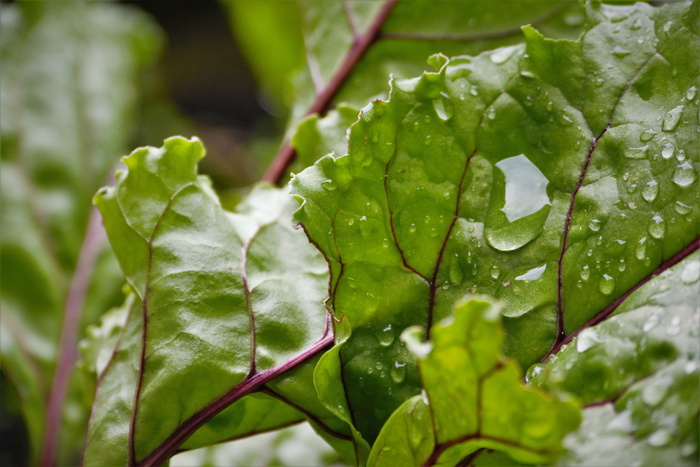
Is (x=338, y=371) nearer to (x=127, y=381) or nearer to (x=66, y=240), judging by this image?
(x=127, y=381)

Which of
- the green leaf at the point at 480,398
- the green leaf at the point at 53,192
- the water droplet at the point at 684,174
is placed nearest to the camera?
the green leaf at the point at 480,398

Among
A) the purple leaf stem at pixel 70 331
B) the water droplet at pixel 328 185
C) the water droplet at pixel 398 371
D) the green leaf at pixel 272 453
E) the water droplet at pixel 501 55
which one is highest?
the water droplet at pixel 501 55

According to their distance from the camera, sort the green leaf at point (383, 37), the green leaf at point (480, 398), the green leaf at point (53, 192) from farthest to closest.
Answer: the green leaf at point (53, 192), the green leaf at point (383, 37), the green leaf at point (480, 398)

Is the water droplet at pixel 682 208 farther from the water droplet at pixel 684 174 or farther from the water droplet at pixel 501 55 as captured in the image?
the water droplet at pixel 501 55

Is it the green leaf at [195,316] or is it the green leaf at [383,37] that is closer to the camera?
the green leaf at [195,316]

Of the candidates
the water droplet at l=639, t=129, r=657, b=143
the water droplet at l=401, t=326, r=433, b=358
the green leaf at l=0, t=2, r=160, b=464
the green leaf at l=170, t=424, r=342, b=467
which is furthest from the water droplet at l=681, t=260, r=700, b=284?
the green leaf at l=0, t=2, r=160, b=464

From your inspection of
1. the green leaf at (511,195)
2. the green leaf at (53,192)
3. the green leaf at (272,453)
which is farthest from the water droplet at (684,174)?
the green leaf at (53,192)

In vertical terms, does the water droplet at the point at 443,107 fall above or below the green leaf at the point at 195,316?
above
